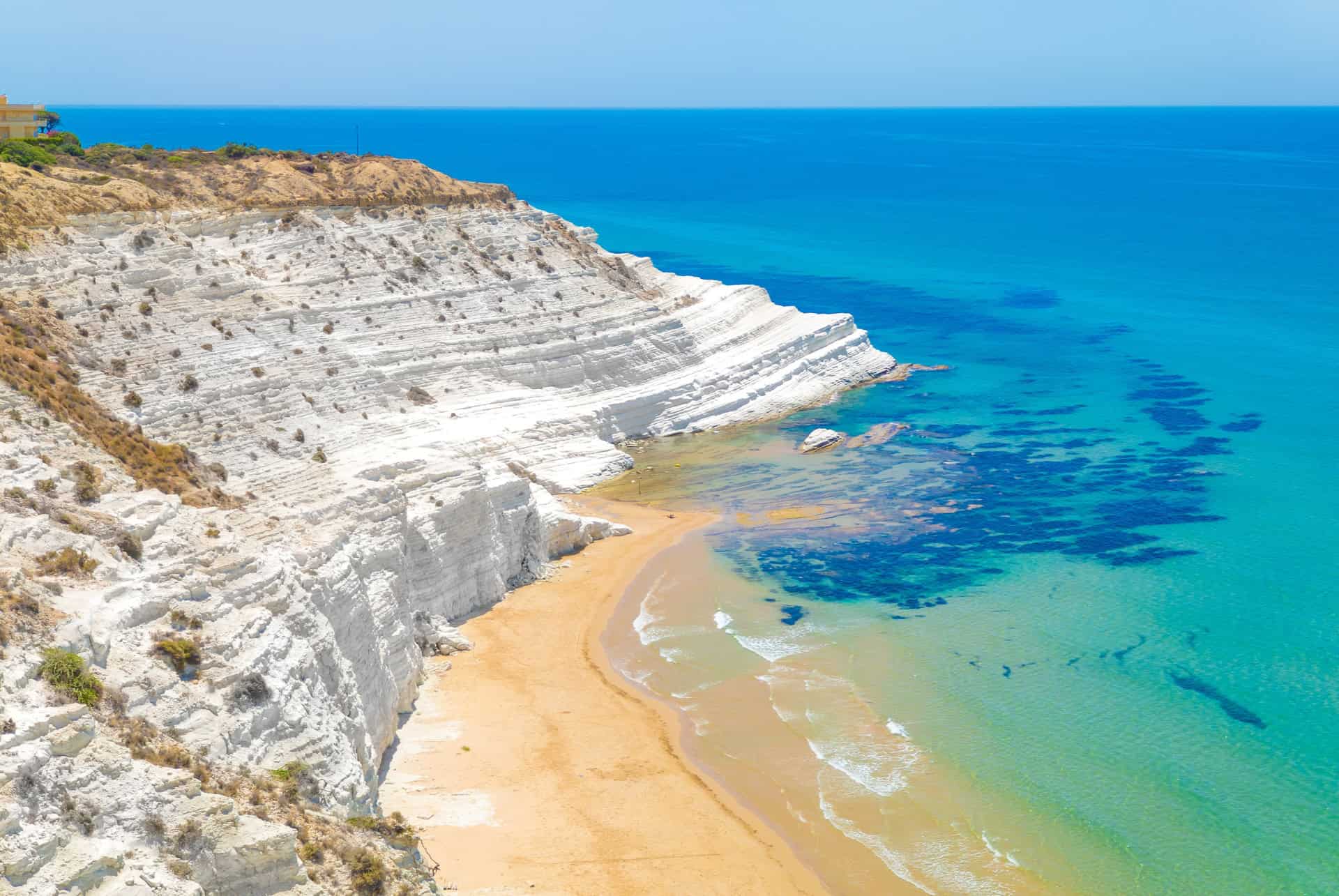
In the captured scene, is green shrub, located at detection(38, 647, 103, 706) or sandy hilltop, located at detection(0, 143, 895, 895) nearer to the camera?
sandy hilltop, located at detection(0, 143, 895, 895)

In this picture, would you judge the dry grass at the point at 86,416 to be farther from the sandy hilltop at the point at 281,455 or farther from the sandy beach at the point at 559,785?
the sandy beach at the point at 559,785

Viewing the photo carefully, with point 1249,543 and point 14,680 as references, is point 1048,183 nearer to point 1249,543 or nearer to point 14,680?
point 1249,543

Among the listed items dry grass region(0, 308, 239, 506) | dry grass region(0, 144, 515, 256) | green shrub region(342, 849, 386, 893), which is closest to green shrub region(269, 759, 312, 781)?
green shrub region(342, 849, 386, 893)

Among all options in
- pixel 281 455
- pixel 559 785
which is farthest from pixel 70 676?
pixel 281 455

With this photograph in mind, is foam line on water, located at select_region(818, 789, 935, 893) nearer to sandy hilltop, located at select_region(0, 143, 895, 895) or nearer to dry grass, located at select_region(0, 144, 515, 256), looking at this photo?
sandy hilltop, located at select_region(0, 143, 895, 895)

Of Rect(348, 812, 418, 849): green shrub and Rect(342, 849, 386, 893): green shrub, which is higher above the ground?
Rect(342, 849, 386, 893): green shrub

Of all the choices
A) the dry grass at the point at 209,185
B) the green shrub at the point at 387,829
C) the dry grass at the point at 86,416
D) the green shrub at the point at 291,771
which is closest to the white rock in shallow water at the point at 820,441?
the dry grass at the point at 209,185
